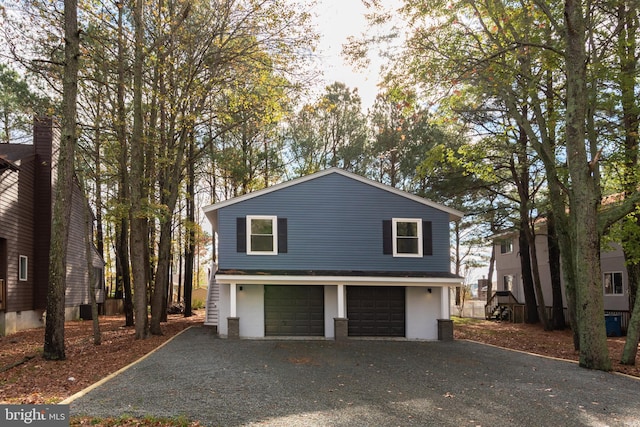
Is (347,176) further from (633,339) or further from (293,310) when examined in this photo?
(633,339)

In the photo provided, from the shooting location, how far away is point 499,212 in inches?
1006

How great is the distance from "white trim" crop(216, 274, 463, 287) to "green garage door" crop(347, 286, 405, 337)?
1026 millimetres

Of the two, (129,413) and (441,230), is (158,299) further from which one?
(129,413)

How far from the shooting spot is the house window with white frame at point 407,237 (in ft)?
62.2

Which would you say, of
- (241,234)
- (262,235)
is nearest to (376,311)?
(262,235)

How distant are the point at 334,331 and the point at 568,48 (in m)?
11.0

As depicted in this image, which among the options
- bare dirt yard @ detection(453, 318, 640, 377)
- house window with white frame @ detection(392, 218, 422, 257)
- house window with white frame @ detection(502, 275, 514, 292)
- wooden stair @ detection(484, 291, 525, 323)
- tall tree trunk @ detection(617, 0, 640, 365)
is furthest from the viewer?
house window with white frame @ detection(502, 275, 514, 292)

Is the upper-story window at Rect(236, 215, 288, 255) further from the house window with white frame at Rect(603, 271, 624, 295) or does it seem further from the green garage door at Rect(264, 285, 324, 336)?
the house window with white frame at Rect(603, 271, 624, 295)

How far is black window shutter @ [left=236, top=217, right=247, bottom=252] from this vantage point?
18281 mm

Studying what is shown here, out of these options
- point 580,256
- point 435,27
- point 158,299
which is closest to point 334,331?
point 158,299

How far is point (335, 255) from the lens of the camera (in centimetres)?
1870

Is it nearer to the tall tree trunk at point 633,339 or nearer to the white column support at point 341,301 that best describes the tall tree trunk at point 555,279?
the tall tree trunk at point 633,339

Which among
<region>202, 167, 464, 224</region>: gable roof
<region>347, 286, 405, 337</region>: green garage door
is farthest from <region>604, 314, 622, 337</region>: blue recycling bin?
<region>347, 286, 405, 337</region>: green garage door

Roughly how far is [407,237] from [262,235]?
5221mm
